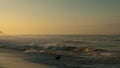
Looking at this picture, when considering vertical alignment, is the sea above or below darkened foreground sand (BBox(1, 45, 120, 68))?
above

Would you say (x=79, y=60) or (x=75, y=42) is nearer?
(x=79, y=60)

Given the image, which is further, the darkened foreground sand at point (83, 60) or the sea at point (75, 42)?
the sea at point (75, 42)

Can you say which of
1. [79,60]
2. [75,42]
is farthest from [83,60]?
[75,42]

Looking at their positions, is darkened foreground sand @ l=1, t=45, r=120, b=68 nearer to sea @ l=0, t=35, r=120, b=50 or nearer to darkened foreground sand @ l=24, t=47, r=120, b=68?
darkened foreground sand @ l=24, t=47, r=120, b=68

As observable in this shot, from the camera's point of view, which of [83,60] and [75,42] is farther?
[75,42]

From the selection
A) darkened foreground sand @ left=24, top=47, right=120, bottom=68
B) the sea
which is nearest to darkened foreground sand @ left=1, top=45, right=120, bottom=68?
darkened foreground sand @ left=24, top=47, right=120, bottom=68

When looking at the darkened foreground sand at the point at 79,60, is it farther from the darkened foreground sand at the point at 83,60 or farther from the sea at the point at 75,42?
the sea at the point at 75,42

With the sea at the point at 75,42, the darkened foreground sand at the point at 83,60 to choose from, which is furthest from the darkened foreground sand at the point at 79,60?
the sea at the point at 75,42

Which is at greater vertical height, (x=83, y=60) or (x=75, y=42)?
(x=75, y=42)

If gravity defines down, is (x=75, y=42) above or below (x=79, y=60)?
above

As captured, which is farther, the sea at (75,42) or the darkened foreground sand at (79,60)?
the sea at (75,42)

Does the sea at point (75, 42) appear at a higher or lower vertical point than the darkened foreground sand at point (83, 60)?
higher

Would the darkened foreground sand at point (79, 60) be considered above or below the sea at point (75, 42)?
below

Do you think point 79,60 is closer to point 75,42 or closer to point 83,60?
point 83,60
